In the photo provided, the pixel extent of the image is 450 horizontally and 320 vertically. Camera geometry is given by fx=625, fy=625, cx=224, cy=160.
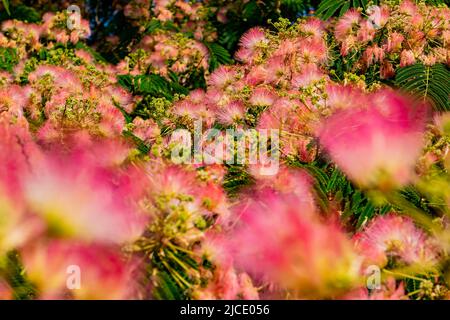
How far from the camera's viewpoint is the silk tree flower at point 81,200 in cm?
183

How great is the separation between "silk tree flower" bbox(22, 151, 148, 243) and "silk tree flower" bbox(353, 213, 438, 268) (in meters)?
0.79

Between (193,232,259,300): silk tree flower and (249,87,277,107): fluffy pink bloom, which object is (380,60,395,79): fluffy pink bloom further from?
(193,232,259,300): silk tree flower

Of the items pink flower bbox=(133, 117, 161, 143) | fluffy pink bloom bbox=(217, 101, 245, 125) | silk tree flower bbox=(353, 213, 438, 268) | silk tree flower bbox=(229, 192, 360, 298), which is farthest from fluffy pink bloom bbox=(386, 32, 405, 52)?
silk tree flower bbox=(229, 192, 360, 298)

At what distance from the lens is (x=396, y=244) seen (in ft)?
7.11

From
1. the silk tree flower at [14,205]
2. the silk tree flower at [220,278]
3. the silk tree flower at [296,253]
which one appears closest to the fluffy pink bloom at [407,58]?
the silk tree flower at [296,253]

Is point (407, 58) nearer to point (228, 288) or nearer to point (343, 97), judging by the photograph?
point (343, 97)

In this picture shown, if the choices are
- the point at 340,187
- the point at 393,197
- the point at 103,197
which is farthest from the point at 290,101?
the point at 103,197

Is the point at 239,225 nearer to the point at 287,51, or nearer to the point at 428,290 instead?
the point at 428,290

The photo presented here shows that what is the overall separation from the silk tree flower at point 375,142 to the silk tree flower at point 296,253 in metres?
0.44

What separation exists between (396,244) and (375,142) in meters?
0.46

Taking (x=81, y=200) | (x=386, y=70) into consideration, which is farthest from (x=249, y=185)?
(x=386, y=70)

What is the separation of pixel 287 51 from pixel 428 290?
2062mm

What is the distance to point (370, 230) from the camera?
2.29 meters

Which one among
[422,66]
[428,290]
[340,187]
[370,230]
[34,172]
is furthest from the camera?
[422,66]
